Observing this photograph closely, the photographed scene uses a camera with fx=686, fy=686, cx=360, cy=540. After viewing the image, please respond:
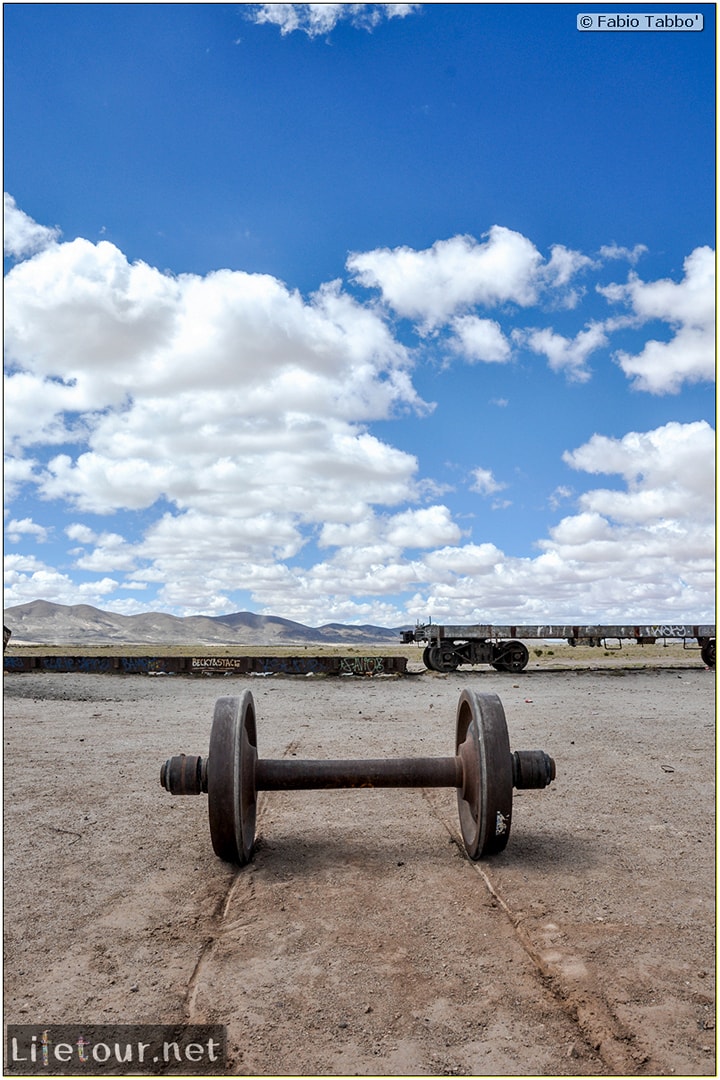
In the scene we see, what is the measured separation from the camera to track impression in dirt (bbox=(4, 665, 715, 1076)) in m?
2.58

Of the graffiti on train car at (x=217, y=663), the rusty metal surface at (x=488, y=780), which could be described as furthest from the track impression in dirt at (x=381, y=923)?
the graffiti on train car at (x=217, y=663)

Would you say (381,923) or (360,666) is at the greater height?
(381,923)

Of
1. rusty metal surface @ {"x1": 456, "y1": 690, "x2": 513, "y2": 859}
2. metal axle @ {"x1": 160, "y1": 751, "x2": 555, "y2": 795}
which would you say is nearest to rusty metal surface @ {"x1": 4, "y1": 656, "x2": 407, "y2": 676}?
metal axle @ {"x1": 160, "y1": 751, "x2": 555, "y2": 795}

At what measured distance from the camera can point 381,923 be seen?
11.5 ft

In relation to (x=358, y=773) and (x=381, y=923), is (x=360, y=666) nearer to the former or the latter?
(x=358, y=773)

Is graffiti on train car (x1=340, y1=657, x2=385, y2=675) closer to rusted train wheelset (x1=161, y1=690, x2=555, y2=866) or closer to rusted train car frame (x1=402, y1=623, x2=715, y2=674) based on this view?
rusted train car frame (x1=402, y1=623, x2=715, y2=674)

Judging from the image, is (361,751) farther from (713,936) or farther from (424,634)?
(424,634)

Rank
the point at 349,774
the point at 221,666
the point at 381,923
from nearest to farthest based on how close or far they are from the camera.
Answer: the point at 381,923, the point at 349,774, the point at 221,666

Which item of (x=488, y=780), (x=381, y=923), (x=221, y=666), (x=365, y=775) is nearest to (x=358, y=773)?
(x=365, y=775)

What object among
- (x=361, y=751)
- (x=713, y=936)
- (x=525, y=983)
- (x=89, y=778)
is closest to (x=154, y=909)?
(x=525, y=983)

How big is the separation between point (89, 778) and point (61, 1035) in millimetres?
4450

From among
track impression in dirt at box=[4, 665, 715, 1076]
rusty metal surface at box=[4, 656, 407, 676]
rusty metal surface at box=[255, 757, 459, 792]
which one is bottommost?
rusty metal surface at box=[4, 656, 407, 676]

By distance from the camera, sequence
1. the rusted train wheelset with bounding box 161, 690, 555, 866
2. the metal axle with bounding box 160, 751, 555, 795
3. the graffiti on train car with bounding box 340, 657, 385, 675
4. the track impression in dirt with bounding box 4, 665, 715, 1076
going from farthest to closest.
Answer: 1. the graffiti on train car with bounding box 340, 657, 385, 675
2. the metal axle with bounding box 160, 751, 555, 795
3. the rusted train wheelset with bounding box 161, 690, 555, 866
4. the track impression in dirt with bounding box 4, 665, 715, 1076

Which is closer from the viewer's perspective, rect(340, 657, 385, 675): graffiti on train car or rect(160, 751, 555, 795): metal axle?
rect(160, 751, 555, 795): metal axle
